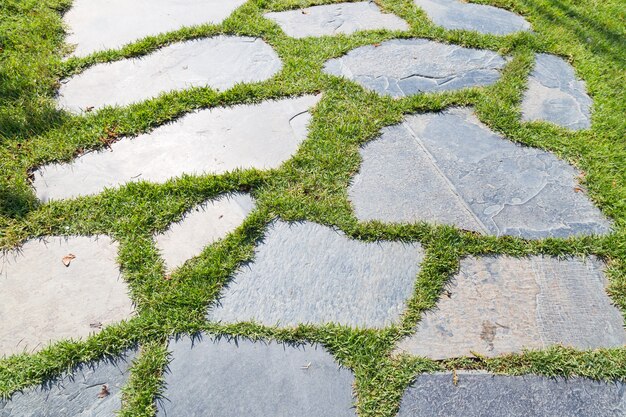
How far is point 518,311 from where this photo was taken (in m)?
2.11

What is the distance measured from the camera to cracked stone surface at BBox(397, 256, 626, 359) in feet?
6.55

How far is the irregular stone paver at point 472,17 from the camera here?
3945mm

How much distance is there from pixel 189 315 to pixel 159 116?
139cm

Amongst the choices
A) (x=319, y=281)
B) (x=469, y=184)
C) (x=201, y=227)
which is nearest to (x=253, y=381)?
(x=319, y=281)

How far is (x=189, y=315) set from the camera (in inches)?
80.4

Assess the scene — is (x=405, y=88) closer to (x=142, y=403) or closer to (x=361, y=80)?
(x=361, y=80)

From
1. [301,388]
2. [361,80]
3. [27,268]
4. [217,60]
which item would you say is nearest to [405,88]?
[361,80]

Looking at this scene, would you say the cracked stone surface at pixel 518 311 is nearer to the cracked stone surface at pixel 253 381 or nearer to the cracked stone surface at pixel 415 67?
the cracked stone surface at pixel 253 381

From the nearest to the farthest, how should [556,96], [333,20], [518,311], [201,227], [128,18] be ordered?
[518,311], [201,227], [556,96], [128,18], [333,20]

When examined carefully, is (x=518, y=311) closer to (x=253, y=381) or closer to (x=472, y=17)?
(x=253, y=381)

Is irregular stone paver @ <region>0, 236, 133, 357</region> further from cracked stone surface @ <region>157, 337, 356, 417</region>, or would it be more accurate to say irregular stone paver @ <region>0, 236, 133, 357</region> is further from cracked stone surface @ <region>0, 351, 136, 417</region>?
cracked stone surface @ <region>157, 337, 356, 417</region>

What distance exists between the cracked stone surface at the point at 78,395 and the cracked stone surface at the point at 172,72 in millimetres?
1727

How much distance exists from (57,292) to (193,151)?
1022 mm

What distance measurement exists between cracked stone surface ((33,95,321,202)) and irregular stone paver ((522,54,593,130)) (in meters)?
1.42
